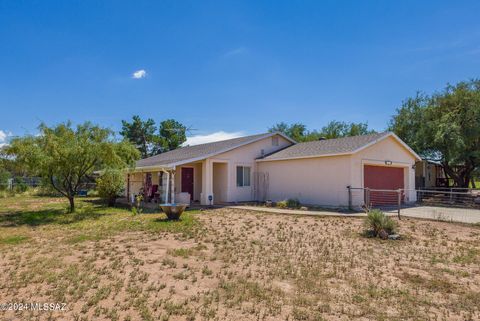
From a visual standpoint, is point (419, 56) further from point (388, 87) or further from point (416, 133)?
point (416, 133)

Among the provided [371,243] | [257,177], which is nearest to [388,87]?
[257,177]

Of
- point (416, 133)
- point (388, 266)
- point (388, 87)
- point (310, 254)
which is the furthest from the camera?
point (416, 133)

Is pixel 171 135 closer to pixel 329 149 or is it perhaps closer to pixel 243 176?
pixel 243 176

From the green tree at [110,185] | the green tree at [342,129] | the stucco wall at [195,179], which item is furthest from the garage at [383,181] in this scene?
the green tree at [342,129]

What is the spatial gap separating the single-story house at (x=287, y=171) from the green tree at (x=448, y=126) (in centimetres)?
296

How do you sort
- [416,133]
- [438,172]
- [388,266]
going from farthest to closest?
[438,172] < [416,133] < [388,266]

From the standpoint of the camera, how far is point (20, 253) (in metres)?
6.92

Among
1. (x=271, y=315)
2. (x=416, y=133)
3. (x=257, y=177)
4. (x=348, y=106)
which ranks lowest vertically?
(x=271, y=315)

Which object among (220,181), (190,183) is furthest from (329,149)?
(190,183)

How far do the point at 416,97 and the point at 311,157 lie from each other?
13.3m

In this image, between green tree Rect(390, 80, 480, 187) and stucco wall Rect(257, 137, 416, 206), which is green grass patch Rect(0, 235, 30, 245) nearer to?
stucco wall Rect(257, 137, 416, 206)

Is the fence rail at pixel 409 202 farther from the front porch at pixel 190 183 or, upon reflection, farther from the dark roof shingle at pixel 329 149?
the front porch at pixel 190 183

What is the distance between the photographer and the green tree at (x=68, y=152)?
12133 millimetres

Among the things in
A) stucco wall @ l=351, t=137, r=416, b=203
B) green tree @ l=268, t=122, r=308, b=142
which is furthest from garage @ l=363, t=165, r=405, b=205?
green tree @ l=268, t=122, r=308, b=142
